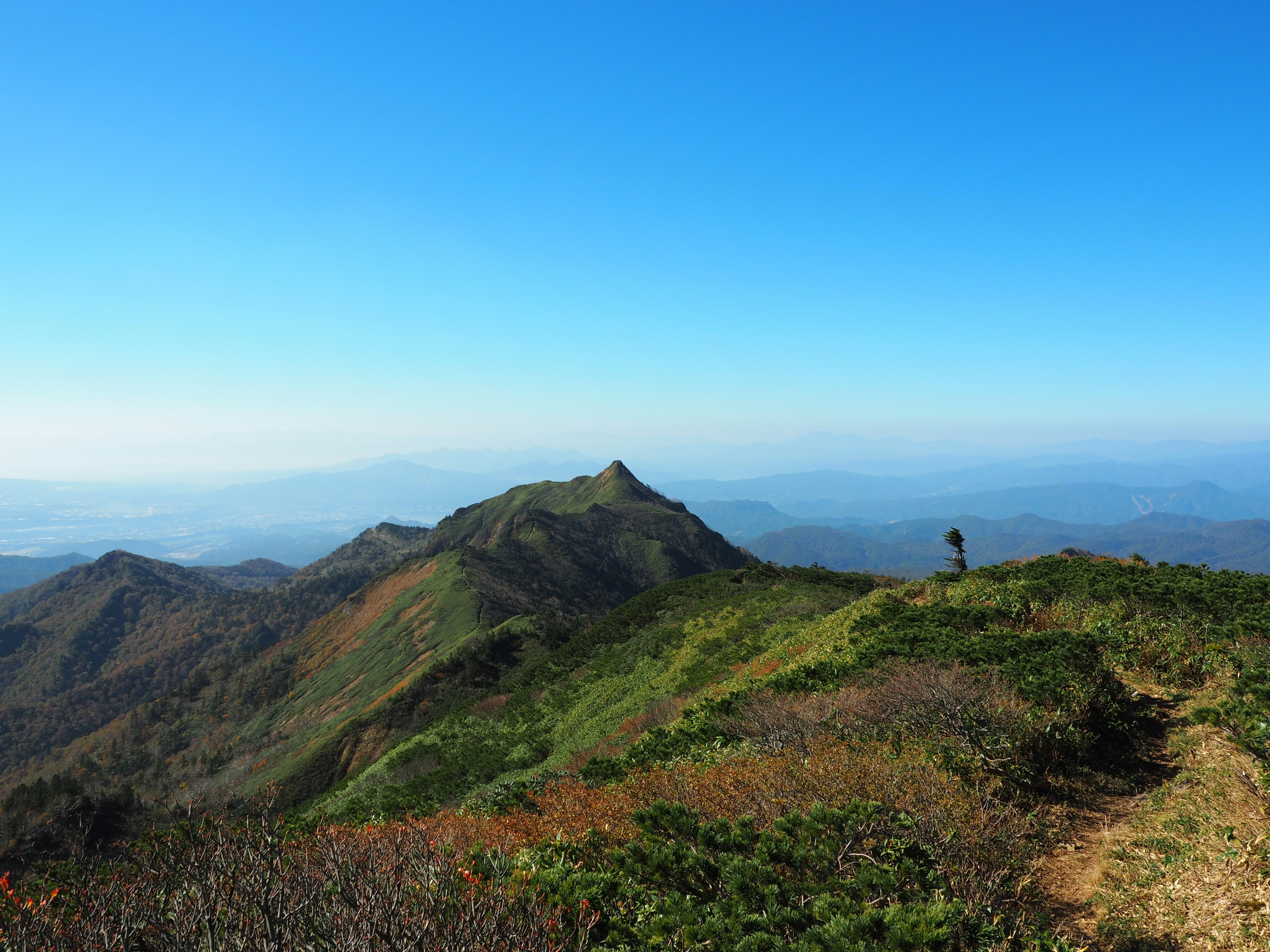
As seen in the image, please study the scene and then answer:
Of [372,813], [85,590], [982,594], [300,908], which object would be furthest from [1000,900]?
[85,590]

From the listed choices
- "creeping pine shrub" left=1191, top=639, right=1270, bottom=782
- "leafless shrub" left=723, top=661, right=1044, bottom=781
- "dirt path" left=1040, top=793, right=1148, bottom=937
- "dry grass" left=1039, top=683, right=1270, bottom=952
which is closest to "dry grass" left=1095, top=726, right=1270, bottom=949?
"dry grass" left=1039, top=683, right=1270, bottom=952

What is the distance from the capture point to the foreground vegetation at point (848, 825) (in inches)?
249

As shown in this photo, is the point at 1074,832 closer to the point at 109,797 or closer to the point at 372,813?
the point at 372,813

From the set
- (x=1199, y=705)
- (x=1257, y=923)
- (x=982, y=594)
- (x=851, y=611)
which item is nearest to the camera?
(x=1257, y=923)

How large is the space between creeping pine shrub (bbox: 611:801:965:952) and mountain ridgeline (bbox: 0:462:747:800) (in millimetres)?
40337

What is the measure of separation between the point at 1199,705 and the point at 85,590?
8719 inches

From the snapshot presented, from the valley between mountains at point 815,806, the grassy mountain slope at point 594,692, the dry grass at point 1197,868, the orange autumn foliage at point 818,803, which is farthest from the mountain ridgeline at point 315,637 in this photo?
the dry grass at point 1197,868

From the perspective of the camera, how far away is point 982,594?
71.8 feet

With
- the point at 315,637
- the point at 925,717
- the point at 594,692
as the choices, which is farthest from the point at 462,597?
the point at 925,717

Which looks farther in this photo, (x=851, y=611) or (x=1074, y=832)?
(x=851, y=611)

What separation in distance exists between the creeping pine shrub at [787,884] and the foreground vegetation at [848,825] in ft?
0.11

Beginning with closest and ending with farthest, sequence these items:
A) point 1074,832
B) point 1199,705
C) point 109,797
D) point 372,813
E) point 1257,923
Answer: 1. point 1257,923
2. point 1074,832
3. point 1199,705
4. point 372,813
5. point 109,797

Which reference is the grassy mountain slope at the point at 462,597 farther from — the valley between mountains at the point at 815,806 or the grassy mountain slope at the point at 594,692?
the valley between mountains at the point at 815,806

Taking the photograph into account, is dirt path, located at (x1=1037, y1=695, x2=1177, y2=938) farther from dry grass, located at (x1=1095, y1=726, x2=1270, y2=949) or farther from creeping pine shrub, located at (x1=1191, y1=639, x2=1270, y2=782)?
creeping pine shrub, located at (x1=1191, y1=639, x2=1270, y2=782)
